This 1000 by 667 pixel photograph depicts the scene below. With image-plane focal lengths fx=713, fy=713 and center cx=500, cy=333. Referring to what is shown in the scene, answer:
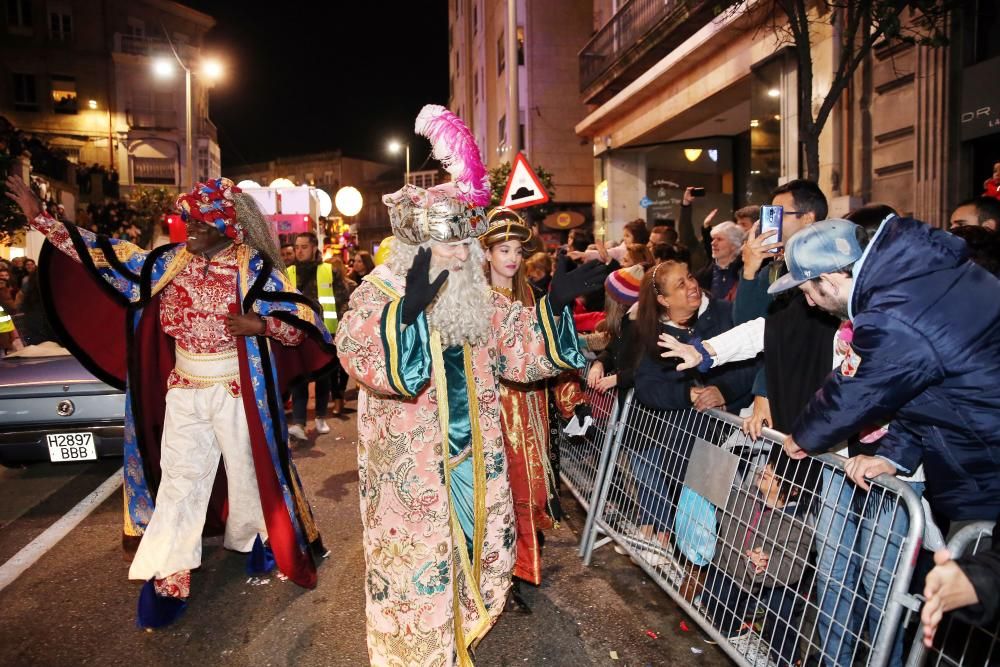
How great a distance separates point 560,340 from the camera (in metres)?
3.00

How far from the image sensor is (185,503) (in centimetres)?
371

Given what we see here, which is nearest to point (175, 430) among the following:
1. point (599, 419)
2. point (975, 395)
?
point (599, 419)

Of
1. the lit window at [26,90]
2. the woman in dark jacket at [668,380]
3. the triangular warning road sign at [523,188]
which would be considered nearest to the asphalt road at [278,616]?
the woman in dark jacket at [668,380]

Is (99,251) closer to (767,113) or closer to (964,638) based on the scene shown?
(964,638)

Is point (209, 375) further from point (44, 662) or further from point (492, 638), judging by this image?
point (492, 638)

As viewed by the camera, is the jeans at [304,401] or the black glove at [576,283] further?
the jeans at [304,401]

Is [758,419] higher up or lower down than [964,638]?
higher up

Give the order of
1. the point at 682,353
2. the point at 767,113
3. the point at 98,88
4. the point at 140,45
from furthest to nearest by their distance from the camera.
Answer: the point at 140,45 < the point at 98,88 < the point at 767,113 < the point at 682,353

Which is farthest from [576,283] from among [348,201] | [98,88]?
[98,88]

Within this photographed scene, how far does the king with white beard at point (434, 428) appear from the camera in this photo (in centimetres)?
260

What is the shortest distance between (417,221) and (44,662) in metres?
2.56

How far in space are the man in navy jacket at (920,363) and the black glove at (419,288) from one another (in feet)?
4.16

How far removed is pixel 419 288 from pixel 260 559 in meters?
2.52

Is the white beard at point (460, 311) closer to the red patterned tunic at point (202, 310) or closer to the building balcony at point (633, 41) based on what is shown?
the red patterned tunic at point (202, 310)
